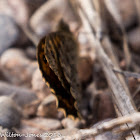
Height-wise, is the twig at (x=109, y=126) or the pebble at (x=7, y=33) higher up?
the pebble at (x=7, y=33)

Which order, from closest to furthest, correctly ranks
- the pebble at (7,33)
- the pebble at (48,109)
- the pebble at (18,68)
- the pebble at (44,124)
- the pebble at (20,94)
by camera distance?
the pebble at (44,124), the pebble at (48,109), the pebble at (20,94), the pebble at (18,68), the pebble at (7,33)

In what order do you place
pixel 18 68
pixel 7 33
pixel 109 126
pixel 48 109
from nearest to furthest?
pixel 109 126, pixel 48 109, pixel 18 68, pixel 7 33

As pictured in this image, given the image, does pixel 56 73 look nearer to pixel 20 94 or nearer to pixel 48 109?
pixel 48 109

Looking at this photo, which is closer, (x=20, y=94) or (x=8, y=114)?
(x=8, y=114)

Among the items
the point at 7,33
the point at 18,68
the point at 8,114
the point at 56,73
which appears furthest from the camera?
the point at 7,33

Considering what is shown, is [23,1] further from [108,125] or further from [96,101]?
[108,125]

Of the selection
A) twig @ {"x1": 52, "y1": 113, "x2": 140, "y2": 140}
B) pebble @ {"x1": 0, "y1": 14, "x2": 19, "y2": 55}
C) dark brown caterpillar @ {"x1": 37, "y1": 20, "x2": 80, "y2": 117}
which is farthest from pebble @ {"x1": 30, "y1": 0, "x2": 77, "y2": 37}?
twig @ {"x1": 52, "y1": 113, "x2": 140, "y2": 140}

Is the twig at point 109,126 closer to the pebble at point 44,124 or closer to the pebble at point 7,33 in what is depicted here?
the pebble at point 44,124

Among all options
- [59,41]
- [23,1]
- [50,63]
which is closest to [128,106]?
[50,63]

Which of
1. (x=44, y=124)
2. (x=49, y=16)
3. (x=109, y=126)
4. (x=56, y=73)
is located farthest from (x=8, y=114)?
(x=49, y=16)

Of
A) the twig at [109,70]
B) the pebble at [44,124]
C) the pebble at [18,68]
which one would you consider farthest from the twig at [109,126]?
the pebble at [18,68]
